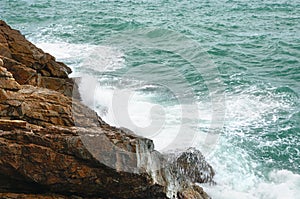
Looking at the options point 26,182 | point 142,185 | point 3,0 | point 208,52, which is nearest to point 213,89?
point 208,52

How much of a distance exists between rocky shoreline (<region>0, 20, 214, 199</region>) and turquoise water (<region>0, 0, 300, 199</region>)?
14.7 ft

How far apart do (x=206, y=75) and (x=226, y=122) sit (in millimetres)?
6389

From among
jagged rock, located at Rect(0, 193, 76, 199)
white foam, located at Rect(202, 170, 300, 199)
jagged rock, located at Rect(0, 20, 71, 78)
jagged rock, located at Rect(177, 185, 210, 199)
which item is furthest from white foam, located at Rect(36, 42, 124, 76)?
jagged rock, located at Rect(0, 193, 76, 199)

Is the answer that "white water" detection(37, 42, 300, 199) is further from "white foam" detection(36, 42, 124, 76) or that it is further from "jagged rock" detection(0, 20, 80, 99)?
"jagged rock" detection(0, 20, 80, 99)

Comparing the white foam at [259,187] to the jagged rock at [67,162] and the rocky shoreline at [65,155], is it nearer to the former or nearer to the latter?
the rocky shoreline at [65,155]

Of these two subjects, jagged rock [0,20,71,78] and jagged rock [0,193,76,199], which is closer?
jagged rock [0,193,76,199]

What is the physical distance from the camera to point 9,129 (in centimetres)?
659

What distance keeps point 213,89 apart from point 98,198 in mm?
12891

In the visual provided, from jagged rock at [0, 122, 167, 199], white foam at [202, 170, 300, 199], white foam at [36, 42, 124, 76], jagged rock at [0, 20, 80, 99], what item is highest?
white foam at [36, 42, 124, 76]

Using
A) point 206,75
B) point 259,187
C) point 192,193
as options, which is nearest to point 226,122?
point 259,187

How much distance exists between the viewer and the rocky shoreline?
6484 mm

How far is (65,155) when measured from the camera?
6.59 metres

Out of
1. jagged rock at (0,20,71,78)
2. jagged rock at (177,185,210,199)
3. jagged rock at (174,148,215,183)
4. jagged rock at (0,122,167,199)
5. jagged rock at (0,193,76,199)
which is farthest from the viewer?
jagged rock at (0,20,71,78)

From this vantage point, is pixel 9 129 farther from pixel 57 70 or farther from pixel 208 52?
pixel 208 52
